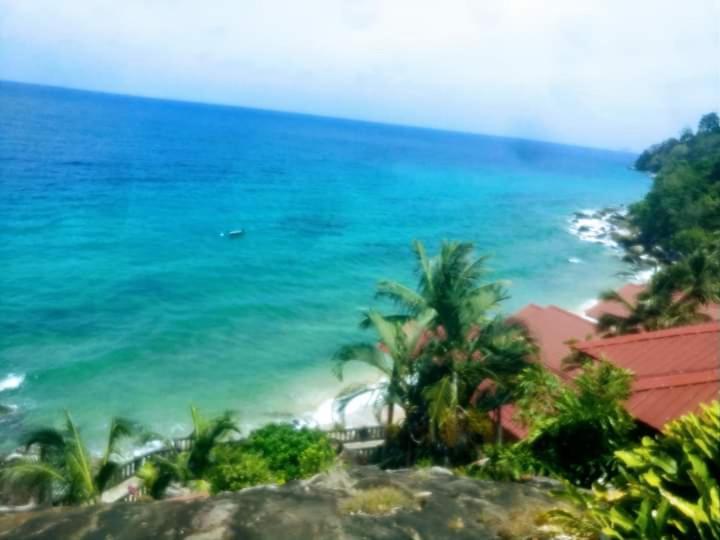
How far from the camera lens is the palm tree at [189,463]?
11344 mm

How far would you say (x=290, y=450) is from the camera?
12.9 metres

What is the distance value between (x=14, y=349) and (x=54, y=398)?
4.93 meters

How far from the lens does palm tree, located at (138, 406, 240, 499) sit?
11.3 metres

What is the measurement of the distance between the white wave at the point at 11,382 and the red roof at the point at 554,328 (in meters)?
17.1

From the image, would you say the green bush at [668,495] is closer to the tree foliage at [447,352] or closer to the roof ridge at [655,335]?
the roof ridge at [655,335]

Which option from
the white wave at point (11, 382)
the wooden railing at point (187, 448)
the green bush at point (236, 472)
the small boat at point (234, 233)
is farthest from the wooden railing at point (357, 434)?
the small boat at point (234, 233)

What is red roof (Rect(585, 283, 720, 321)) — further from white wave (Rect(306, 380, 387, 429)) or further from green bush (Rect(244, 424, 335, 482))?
green bush (Rect(244, 424, 335, 482))

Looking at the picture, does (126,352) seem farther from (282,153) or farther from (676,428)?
(282,153)

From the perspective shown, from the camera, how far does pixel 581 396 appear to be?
28.7 ft

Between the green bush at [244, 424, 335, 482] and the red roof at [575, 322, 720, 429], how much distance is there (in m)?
5.45

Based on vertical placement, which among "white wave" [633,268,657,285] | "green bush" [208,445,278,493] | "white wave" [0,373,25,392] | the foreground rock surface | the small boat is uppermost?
the small boat

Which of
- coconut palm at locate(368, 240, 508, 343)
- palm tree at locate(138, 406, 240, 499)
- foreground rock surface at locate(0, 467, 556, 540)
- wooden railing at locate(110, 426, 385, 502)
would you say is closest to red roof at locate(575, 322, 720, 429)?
coconut palm at locate(368, 240, 508, 343)

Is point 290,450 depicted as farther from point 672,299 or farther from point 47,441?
point 672,299

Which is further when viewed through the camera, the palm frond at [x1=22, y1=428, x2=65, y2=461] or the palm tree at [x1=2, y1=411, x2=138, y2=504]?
the palm frond at [x1=22, y1=428, x2=65, y2=461]
